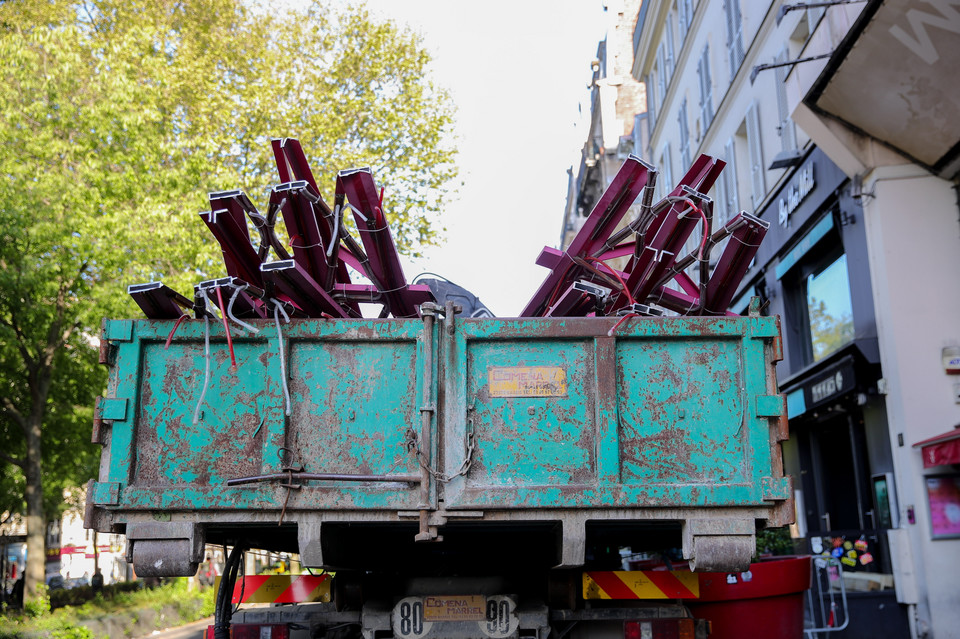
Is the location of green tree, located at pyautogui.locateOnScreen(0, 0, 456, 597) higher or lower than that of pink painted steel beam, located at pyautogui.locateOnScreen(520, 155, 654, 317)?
higher

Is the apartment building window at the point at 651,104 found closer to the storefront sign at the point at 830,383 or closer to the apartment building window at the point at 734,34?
the apartment building window at the point at 734,34

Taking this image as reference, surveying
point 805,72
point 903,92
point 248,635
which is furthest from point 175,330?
point 805,72

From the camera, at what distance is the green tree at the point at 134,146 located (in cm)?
1416

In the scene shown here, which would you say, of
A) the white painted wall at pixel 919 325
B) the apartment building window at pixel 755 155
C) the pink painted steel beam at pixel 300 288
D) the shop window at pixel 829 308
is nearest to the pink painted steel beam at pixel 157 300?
the pink painted steel beam at pixel 300 288

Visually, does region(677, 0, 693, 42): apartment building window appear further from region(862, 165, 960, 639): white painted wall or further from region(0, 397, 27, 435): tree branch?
region(0, 397, 27, 435): tree branch

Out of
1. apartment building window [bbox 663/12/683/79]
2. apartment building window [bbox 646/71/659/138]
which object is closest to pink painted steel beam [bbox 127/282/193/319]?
apartment building window [bbox 663/12/683/79]

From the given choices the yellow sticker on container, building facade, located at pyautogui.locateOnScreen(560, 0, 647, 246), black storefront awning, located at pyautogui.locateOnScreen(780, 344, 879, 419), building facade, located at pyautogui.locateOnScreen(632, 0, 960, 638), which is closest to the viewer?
the yellow sticker on container

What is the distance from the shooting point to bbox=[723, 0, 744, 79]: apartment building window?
17.1m

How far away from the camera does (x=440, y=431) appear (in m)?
4.27

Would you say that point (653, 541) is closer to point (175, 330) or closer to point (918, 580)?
point (175, 330)

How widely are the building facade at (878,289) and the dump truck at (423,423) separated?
6346 mm

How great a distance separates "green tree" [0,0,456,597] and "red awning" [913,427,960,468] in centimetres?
1045

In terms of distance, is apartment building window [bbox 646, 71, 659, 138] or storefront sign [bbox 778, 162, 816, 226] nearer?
storefront sign [bbox 778, 162, 816, 226]

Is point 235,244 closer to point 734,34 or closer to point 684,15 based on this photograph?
point 734,34
